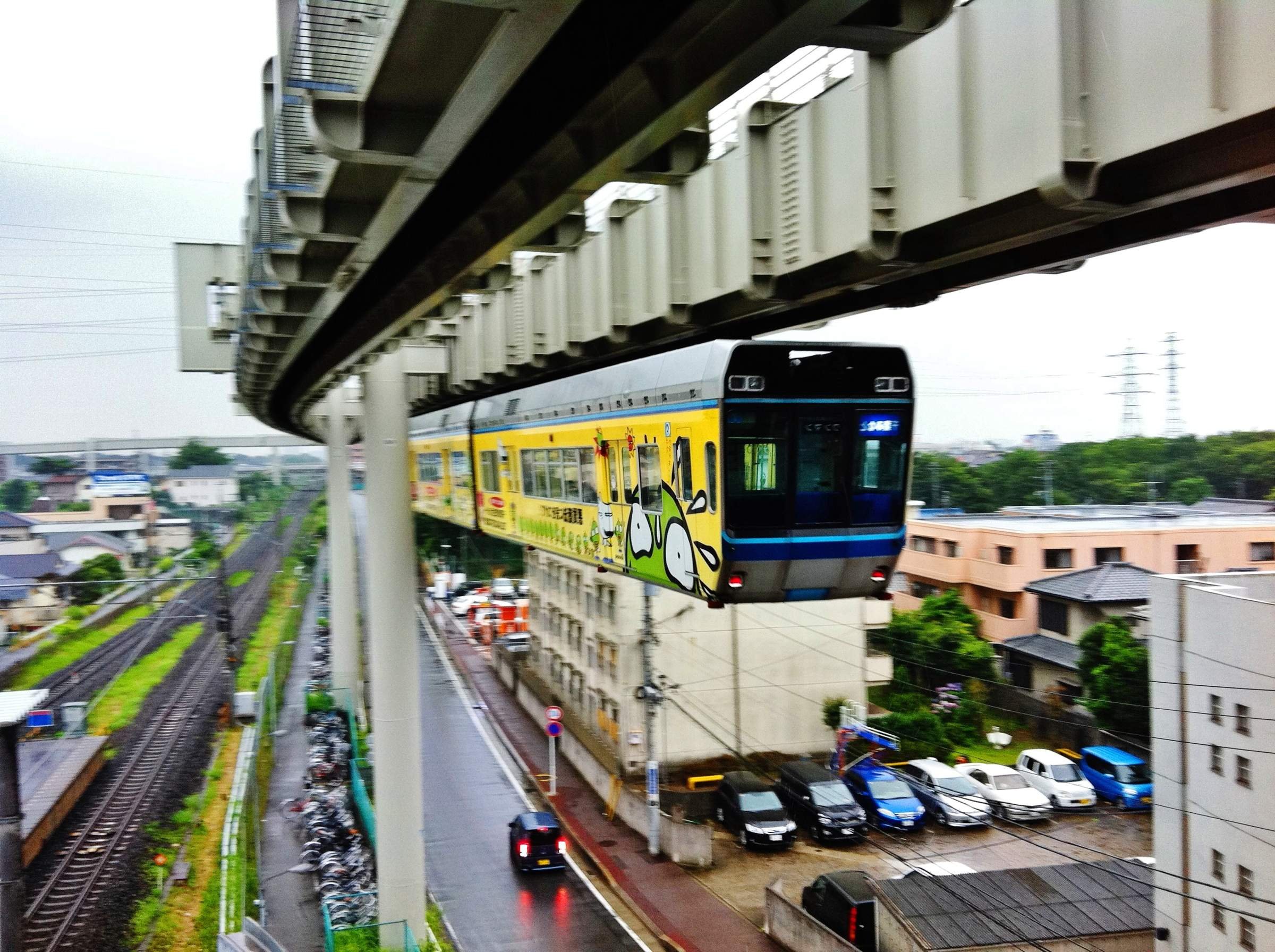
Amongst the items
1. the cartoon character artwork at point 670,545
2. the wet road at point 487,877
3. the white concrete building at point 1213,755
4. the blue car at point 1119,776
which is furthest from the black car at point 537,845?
the blue car at point 1119,776

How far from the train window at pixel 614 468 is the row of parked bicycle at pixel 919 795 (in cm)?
913

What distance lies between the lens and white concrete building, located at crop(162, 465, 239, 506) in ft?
125

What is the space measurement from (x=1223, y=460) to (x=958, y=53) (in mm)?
16845

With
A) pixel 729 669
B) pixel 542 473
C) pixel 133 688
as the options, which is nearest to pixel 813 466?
pixel 542 473

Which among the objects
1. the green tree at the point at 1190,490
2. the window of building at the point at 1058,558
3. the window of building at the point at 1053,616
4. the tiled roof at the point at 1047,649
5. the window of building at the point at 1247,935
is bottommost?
the window of building at the point at 1247,935

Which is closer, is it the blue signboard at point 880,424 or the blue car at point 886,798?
the blue signboard at point 880,424

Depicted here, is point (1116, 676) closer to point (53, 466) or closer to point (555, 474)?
point (555, 474)

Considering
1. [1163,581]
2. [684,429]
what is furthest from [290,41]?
[1163,581]

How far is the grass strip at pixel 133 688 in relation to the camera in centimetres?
1986

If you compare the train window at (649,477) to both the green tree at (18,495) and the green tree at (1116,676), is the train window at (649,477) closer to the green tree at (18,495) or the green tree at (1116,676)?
the green tree at (1116,676)

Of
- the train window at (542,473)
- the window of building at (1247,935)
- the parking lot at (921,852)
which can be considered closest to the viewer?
the window of building at (1247,935)

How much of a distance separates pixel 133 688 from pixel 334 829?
8.95 m

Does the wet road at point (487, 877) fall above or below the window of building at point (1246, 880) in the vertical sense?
below

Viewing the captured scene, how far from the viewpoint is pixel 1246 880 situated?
8781 millimetres
